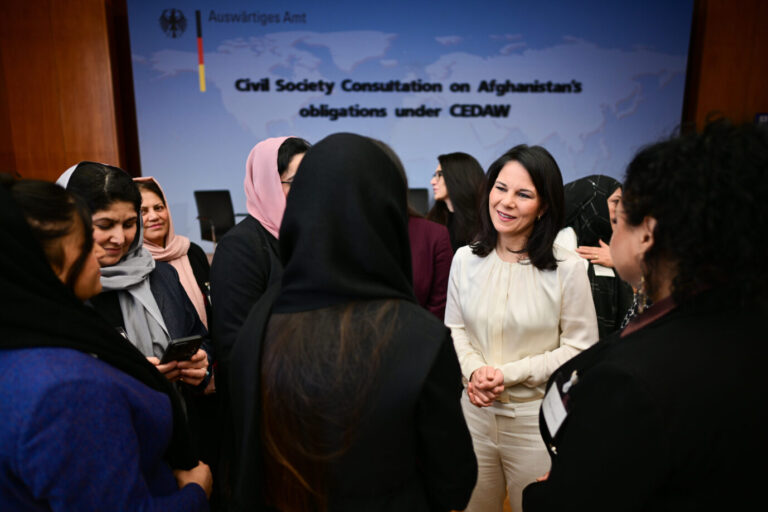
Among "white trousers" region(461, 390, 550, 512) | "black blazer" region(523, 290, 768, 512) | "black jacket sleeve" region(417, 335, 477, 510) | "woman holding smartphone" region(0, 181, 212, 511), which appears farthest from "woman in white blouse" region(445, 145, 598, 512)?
"woman holding smartphone" region(0, 181, 212, 511)

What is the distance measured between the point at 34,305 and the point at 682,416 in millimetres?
1095

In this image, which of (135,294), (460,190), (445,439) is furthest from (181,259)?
(460,190)

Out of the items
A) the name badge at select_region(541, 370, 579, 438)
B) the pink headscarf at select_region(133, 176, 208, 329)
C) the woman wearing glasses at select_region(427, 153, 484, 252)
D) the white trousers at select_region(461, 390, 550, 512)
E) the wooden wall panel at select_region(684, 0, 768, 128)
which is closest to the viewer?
the name badge at select_region(541, 370, 579, 438)

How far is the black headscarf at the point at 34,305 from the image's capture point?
73cm

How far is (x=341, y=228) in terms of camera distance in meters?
0.85

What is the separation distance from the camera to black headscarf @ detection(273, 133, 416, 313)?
0.84m

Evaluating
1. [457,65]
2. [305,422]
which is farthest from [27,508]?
[457,65]

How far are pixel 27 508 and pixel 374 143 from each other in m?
0.91

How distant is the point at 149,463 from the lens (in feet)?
2.94

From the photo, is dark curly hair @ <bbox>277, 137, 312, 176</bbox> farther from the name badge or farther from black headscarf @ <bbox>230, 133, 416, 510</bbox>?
the name badge

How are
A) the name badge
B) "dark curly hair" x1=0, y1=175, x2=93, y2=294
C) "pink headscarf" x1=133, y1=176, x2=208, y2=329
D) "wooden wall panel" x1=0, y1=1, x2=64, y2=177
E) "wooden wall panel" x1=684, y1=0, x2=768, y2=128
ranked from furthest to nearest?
1. "wooden wall panel" x1=684, y1=0, x2=768, y2=128
2. "wooden wall panel" x1=0, y1=1, x2=64, y2=177
3. "pink headscarf" x1=133, y1=176, x2=208, y2=329
4. the name badge
5. "dark curly hair" x1=0, y1=175, x2=93, y2=294

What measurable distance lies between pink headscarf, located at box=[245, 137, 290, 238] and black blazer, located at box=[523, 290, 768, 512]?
1.13 meters

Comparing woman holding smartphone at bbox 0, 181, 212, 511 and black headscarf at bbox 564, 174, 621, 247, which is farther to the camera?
black headscarf at bbox 564, 174, 621, 247

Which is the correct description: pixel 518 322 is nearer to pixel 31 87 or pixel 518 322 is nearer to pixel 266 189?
pixel 266 189
